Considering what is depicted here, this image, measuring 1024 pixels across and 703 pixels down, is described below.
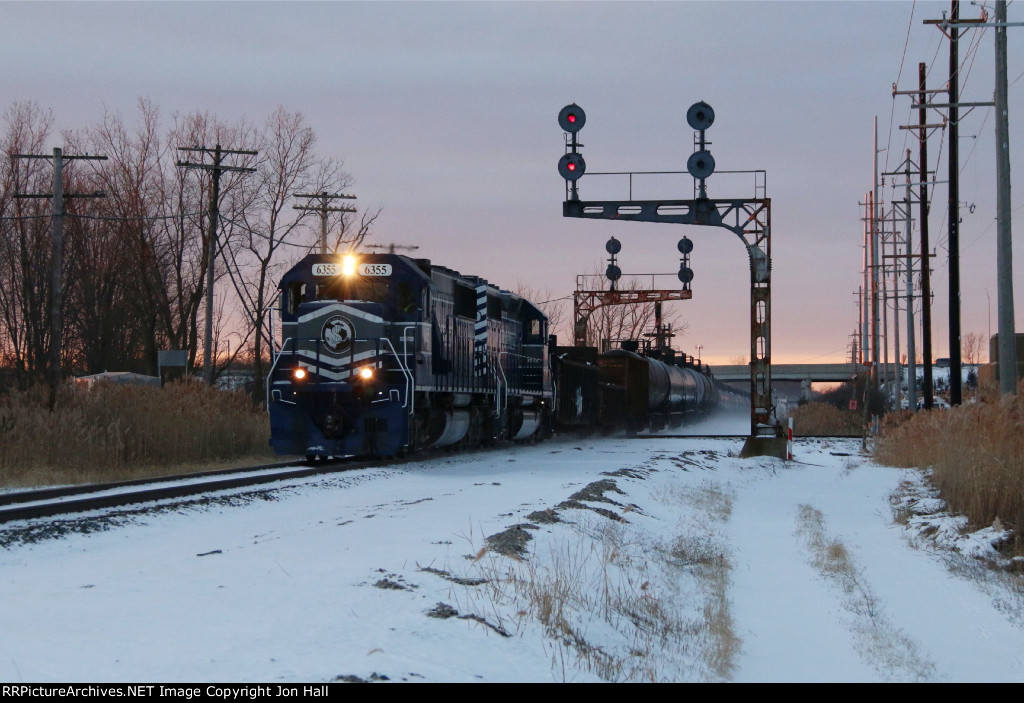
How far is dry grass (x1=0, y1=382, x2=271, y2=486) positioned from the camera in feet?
55.8

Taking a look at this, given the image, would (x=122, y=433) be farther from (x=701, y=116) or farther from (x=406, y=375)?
(x=701, y=116)

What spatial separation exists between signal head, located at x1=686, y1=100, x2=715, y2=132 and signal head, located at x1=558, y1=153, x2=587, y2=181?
8.51 feet

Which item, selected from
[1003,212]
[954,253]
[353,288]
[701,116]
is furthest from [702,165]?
[954,253]

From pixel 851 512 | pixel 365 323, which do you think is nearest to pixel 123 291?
pixel 365 323

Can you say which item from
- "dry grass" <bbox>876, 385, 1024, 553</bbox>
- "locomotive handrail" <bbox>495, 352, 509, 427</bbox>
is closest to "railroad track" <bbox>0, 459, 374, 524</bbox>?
"locomotive handrail" <bbox>495, 352, 509, 427</bbox>

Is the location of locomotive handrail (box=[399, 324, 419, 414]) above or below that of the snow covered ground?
above

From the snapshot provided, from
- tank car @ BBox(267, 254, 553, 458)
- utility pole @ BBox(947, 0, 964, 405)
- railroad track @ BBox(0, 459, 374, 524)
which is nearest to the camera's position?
railroad track @ BBox(0, 459, 374, 524)

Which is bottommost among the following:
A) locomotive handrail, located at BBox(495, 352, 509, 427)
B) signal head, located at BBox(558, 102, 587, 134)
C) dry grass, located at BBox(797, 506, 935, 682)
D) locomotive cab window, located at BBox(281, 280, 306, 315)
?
dry grass, located at BBox(797, 506, 935, 682)

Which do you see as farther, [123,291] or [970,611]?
[123,291]

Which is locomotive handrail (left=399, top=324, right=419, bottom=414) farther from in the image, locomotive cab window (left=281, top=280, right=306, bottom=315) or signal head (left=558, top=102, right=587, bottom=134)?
signal head (left=558, top=102, right=587, bottom=134)

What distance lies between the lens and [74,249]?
52.5 metres

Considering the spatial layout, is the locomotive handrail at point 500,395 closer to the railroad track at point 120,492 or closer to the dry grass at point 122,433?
the dry grass at point 122,433
